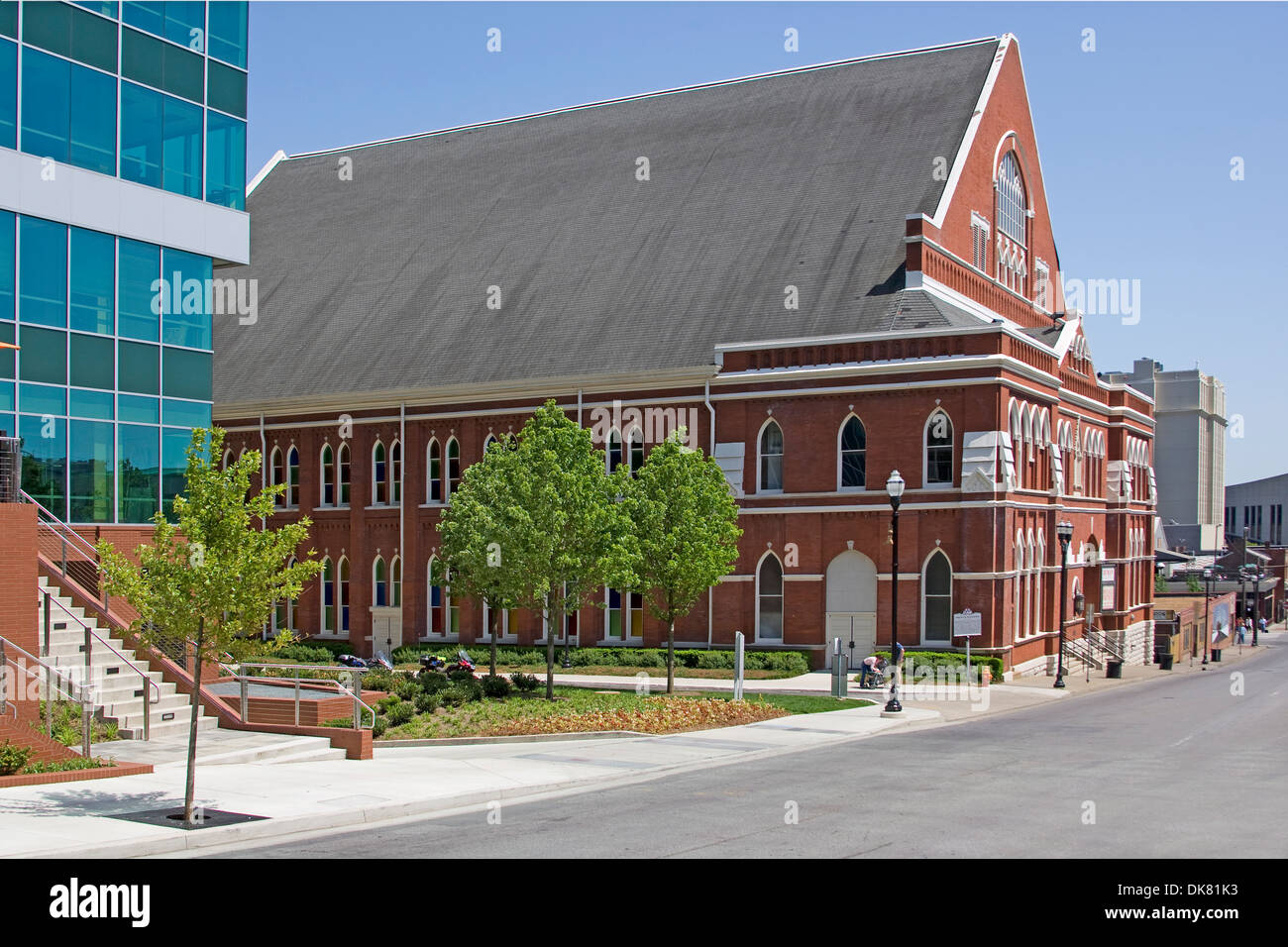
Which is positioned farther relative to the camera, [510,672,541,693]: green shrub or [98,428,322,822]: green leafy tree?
[510,672,541,693]: green shrub

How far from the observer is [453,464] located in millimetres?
51156

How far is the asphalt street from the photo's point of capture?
14703 mm

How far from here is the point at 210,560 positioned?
1662cm

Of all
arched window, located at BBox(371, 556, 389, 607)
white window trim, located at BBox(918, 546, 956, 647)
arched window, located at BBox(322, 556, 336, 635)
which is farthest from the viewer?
arched window, located at BBox(322, 556, 336, 635)

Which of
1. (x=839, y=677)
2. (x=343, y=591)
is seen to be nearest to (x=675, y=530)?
(x=839, y=677)

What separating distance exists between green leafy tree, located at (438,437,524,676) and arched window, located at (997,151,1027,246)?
28.9 meters

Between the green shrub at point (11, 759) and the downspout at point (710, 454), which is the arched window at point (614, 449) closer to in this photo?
the downspout at point (710, 454)

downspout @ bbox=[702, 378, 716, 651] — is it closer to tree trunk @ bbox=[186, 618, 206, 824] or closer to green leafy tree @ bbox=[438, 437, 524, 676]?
green leafy tree @ bbox=[438, 437, 524, 676]

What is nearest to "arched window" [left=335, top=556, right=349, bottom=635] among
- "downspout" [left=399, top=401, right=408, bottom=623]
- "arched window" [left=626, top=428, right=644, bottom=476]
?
"downspout" [left=399, top=401, right=408, bottom=623]

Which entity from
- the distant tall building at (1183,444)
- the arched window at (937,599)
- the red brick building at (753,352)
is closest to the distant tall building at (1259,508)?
the distant tall building at (1183,444)

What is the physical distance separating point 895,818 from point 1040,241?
4703cm

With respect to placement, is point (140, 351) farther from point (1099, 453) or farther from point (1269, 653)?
point (1269, 653)

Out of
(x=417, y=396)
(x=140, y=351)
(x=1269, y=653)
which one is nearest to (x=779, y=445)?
(x=417, y=396)

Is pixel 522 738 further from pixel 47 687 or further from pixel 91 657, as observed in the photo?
pixel 47 687
